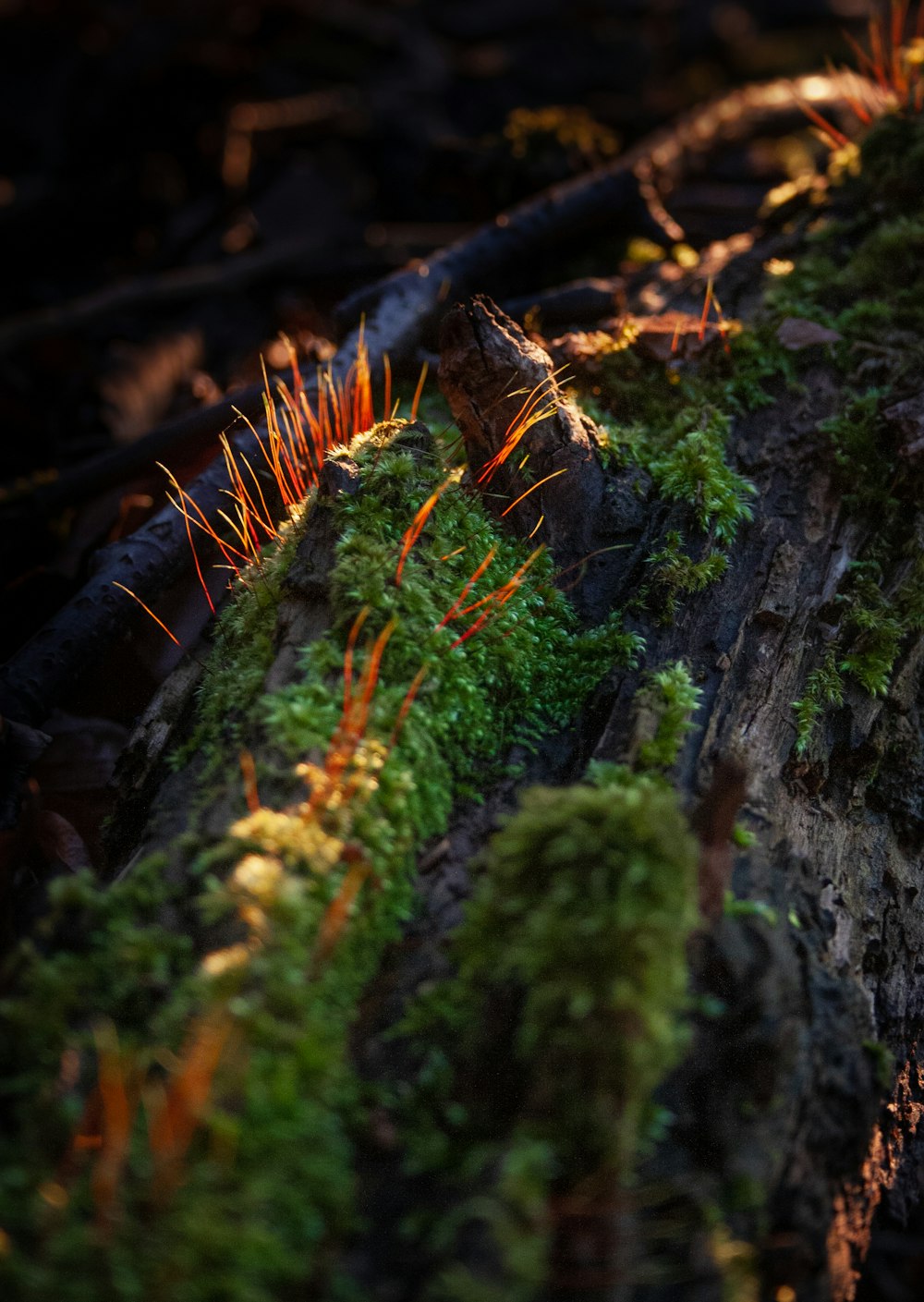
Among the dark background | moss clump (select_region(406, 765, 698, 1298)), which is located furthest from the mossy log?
the dark background

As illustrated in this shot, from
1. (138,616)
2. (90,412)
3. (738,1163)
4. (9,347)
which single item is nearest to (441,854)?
(738,1163)

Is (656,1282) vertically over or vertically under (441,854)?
under

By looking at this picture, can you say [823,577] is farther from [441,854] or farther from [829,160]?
[829,160]

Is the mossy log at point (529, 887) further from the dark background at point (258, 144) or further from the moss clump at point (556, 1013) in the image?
the dark background at point (258, 144)

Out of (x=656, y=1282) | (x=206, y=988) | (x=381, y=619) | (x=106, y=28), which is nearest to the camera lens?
(x=656, y=1282)

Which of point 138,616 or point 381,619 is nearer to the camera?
point 381,619

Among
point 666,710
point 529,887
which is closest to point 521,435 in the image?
point 666,710

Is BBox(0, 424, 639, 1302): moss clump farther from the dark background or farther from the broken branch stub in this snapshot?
the dark background

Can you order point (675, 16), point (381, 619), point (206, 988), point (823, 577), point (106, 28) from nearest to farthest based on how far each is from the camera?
1. point (206, 988)
2. point (381, 619)
3. point (823, 577)
4. point (106, 28)
5. point (675, 16)
